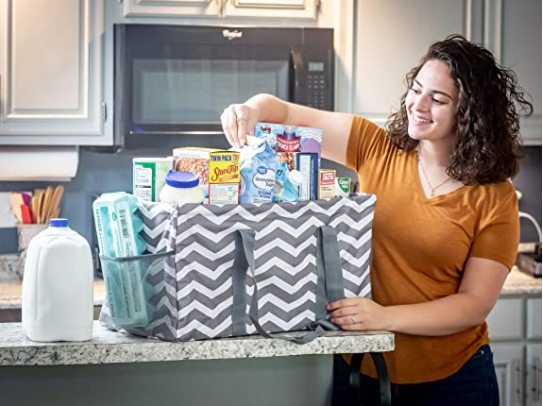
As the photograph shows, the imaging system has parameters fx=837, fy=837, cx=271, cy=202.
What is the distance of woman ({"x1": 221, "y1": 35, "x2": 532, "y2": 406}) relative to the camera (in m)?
1.65

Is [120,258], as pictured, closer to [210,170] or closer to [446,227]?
[210,170]

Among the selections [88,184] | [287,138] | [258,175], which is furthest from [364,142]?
[88,184]

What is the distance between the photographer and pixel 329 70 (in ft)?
9.32

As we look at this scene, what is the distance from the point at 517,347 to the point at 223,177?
6.35 feet

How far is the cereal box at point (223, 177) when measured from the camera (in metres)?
1.25

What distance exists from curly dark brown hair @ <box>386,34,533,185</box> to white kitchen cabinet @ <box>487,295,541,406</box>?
1176mm

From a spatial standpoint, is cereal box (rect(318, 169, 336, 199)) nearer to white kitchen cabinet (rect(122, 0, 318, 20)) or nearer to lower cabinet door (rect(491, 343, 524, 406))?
white kitchen cabinet (rect(122, 0, 318, 20))

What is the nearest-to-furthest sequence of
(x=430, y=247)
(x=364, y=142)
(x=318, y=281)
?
(x=318, y=281)
(x=430, y=247)
(x=364, y=142)

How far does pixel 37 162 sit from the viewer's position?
114 inches

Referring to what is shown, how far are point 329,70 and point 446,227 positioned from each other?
128 centimetres

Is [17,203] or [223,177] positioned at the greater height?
[223,177]

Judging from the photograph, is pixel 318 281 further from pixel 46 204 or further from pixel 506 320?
pixel 46 204

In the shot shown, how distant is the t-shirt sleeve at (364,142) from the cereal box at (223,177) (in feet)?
2.06

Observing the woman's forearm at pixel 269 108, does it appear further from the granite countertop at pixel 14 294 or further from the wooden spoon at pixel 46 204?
the wooden spoon at pixel 46 204
